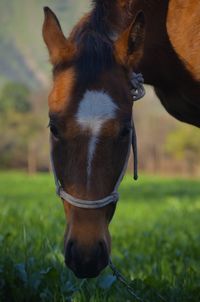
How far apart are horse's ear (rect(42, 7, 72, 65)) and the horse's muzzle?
3.14 ft

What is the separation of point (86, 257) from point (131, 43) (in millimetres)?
1132

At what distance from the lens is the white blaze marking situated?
2.97 m

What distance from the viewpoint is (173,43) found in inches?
159

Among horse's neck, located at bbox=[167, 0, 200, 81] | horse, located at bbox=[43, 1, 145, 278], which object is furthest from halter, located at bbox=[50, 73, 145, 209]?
horse's neck, located at bbox=[167, 0, 200, 81]

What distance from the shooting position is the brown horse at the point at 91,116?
9.62 feet

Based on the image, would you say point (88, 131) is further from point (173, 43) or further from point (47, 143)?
point (47, 143)

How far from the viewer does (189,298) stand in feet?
12.4

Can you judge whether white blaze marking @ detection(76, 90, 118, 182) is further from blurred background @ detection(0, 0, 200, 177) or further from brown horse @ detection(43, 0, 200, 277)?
blurred background @ detection(0, 0, 200, 177)

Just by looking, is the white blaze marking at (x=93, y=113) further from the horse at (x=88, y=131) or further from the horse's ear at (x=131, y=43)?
the horse's ear at (x=131, y=43)

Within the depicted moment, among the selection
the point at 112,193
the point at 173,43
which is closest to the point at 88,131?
the point at 112,193

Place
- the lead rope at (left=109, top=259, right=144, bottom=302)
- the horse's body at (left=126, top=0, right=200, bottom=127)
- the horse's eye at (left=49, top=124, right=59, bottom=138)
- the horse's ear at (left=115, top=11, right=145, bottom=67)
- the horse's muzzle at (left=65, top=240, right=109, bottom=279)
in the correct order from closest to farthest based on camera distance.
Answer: the horse's muzzle at (left=65, top=240, right=109, bottom=279) → the horse's eye at (left=49, top=124, right=59, bottom=138) → the horse's ear at (left=115, top=11, right=145, bottom=67) → the lead rope at (left=109, top=259, right=144, bottom=302) → the horse's body at (left=126, top=0, right=200, bottom=127)

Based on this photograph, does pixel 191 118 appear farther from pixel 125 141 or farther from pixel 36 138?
pixel 36 138

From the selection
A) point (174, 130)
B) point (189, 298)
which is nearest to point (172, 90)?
point (189, 298)

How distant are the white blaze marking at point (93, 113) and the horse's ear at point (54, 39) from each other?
0.30 metres
